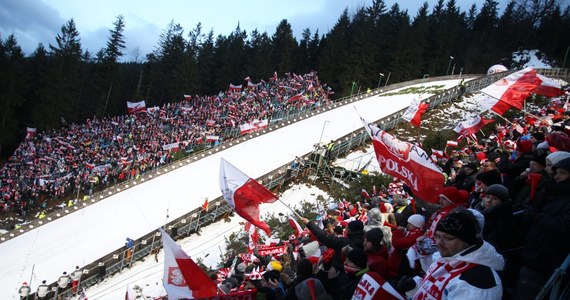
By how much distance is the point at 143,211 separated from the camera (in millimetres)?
21484

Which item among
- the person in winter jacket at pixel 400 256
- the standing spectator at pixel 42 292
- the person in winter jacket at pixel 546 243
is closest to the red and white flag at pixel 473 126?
the person in winter jacket at pixel 400 256

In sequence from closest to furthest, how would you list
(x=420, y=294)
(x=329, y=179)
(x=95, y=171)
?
(x=420, y=294)
(x=329, y=179)
(x=95, y=171)

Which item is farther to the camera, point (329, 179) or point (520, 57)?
point (520, 57)

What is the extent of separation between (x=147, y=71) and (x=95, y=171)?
44.1 m

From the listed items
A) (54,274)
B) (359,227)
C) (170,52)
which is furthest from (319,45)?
(359,227)

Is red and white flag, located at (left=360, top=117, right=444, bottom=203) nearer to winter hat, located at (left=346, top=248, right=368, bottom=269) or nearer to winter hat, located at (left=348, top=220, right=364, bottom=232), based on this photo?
winter hat, located at (left=348, top=220, right=364, bottom=232)

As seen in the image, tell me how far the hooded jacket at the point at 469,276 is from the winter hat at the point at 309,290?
4.82 feet

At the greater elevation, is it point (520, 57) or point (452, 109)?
point (520, 57)

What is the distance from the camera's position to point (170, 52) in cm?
6850

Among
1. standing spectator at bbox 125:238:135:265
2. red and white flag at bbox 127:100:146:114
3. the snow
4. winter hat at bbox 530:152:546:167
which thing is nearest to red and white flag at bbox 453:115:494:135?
the snow

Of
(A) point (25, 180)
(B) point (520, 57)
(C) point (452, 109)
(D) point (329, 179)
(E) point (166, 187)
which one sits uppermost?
(B) point (520, 57)

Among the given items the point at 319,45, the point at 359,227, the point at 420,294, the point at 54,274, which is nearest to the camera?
the point at 420,294

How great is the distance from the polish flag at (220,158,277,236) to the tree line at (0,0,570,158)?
46.2 meters

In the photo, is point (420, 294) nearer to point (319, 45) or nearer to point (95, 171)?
point (95, 171)
